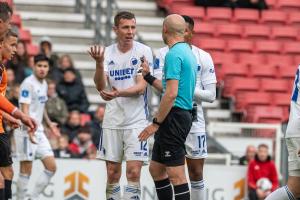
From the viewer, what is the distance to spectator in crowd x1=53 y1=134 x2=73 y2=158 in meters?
17.6

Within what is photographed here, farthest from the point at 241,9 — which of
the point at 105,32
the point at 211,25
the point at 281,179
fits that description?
Answer: the point at 281,179

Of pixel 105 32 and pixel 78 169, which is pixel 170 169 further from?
pixel 105 32

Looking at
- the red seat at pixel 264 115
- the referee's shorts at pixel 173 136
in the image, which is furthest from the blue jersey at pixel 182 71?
the red seat at pixel 264 115

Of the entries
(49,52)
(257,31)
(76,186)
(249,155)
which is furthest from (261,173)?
(257,31)

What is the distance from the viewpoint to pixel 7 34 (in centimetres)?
1182

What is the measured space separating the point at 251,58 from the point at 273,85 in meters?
0.85

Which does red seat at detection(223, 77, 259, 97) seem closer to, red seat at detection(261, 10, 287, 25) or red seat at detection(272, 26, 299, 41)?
red seat at detection(272, 26, 299, 41)

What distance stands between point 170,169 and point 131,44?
1850mm

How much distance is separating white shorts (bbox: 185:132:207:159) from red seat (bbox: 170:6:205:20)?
9616mm

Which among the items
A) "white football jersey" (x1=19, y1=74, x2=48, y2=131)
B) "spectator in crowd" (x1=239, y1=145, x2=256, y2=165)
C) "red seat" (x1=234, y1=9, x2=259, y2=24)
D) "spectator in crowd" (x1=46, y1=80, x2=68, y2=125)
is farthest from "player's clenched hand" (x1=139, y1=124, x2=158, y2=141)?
"red seat" (x1=234, y1=9, x2=259, y2=24)

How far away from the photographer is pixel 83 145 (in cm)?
1820

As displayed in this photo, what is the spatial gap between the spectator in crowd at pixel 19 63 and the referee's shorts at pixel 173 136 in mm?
7296

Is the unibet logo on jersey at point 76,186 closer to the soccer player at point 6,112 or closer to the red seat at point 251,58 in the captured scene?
the soccer player at point 6,112

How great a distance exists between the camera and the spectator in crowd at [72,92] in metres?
19.1
